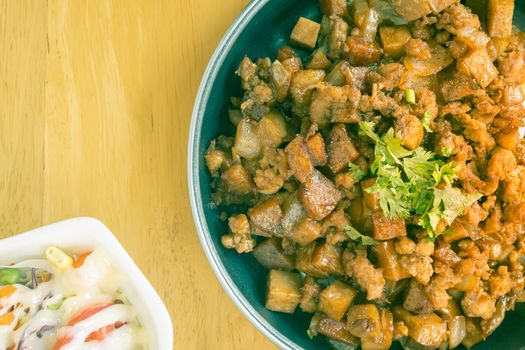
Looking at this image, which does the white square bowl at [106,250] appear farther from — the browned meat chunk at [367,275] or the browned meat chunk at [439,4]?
the browned meat chunk at [439,4]

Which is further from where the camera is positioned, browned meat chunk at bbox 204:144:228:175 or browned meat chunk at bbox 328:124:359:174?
browned meat chunk at bbox 204:144:228:175

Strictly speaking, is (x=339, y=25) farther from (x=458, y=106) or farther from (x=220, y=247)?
(x=220, y=247)

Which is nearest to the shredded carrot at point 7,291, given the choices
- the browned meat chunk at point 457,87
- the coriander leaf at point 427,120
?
the coriander leaf at point 427,120

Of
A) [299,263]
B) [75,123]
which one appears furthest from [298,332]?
[75,123]

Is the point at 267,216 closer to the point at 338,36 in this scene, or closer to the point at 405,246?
the point at 405,246

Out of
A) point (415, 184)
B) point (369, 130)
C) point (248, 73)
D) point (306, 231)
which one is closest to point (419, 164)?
point (415, 184)

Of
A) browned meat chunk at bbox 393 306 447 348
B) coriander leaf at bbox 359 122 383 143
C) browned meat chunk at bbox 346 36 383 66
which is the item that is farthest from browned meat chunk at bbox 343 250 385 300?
browned meat chunk at bbox 346 36 383 66

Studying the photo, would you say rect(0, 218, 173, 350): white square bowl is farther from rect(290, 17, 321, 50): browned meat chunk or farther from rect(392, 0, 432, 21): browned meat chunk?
rect(392, 0, 432, 21): browned meat chunk
